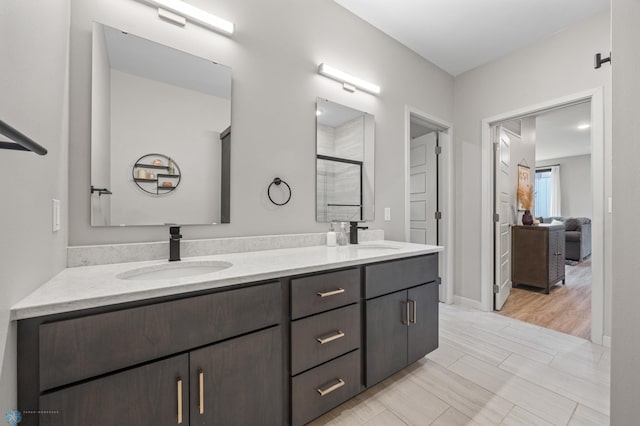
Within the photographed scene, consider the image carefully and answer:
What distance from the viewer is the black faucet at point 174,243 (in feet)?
4.38

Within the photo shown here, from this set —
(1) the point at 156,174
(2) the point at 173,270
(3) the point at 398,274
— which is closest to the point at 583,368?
(3) the point at 398,274

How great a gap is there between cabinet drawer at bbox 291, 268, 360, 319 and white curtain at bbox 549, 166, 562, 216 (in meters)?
9.09

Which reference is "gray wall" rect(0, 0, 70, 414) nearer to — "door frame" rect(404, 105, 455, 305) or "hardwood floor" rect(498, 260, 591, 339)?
"door frame" rect(404, 105, 455, 305)

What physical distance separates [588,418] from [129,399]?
7.04 feet

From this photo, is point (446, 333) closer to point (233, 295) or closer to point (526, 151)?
point (233, 295)

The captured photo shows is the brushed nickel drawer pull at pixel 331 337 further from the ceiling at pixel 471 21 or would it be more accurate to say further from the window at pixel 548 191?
the window at pixel 548 191

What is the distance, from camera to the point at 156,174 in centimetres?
140

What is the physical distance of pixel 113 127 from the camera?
1.30 meters

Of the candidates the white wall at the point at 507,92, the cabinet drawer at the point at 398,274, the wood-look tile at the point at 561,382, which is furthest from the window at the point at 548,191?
the cabinet drawer at the point at 398,274

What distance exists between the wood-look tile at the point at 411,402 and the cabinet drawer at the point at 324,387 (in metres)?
0.25

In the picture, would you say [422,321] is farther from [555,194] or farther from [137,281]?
[555,194]

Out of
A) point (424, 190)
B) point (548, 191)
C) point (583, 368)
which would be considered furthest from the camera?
point (548, 191)

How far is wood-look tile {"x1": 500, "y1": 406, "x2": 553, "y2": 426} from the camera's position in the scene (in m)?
1.35

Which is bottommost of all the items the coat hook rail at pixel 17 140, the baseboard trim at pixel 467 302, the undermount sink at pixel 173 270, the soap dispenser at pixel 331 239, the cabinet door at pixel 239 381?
the baseboard trim at pixel 467 302
